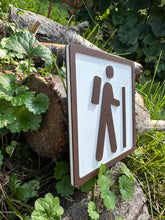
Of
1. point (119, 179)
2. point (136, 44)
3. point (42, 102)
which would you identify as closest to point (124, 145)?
point (119, 179)

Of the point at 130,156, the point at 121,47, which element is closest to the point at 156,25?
the point at 121,47

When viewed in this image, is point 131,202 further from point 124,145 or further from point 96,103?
point 96,103

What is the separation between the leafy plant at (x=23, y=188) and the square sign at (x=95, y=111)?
174 millimetres

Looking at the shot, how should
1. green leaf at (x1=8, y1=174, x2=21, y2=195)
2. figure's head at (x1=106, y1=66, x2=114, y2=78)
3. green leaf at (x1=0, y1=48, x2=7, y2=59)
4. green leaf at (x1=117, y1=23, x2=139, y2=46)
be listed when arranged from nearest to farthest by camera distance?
green leaf at (x1=8, y1=174, x2=21, y2=195)
figure's head at (x1=106, y1=66, x2=114, y2=78)
green leaf at (x1=0, y1=48, x2=7, y2=59)
green leaf at (x1=117, y1=23, x2=139, y2=46)

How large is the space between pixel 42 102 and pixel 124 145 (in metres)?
0.43

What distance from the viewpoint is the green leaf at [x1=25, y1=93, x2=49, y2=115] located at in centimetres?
61

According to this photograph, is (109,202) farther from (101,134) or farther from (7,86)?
(7,86)

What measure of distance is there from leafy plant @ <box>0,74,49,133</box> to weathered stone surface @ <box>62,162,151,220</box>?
0.32m

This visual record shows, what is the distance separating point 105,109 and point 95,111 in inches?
2.5

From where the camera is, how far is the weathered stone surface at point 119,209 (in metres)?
0.65

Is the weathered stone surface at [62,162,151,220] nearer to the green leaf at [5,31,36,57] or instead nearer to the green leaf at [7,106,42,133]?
the green leaf at [7,106,42,133]

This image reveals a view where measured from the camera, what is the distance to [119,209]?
76cm

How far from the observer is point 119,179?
0.75 meters

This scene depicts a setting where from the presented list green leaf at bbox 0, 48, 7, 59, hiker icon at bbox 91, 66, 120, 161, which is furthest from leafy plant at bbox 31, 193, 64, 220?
green leaf at bbox 0, 48, 7, 59
